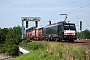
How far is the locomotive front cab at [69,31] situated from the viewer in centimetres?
3644

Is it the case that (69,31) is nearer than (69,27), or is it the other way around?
(69,31)

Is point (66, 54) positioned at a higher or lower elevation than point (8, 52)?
higher

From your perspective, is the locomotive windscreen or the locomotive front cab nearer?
the locomotive front cab

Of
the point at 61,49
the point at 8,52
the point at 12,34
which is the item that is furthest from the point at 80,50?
the point at 12,34

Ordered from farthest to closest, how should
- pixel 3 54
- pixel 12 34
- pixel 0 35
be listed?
pixel 0 35 → pixel 12 34 → pixel 3 54

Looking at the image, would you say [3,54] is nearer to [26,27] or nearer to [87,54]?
[26,27]

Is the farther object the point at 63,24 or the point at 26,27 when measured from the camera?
the point at 26,27

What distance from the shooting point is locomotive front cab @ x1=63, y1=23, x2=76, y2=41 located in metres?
36.4

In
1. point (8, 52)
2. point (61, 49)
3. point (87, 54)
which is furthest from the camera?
point (8, 52)

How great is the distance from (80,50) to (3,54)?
54973mm

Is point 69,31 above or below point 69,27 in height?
below

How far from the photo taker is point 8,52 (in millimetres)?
64562

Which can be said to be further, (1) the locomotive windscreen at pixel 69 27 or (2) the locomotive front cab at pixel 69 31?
(1) the locomotive windscreen at pixel 69 27

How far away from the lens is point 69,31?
36906 mm
